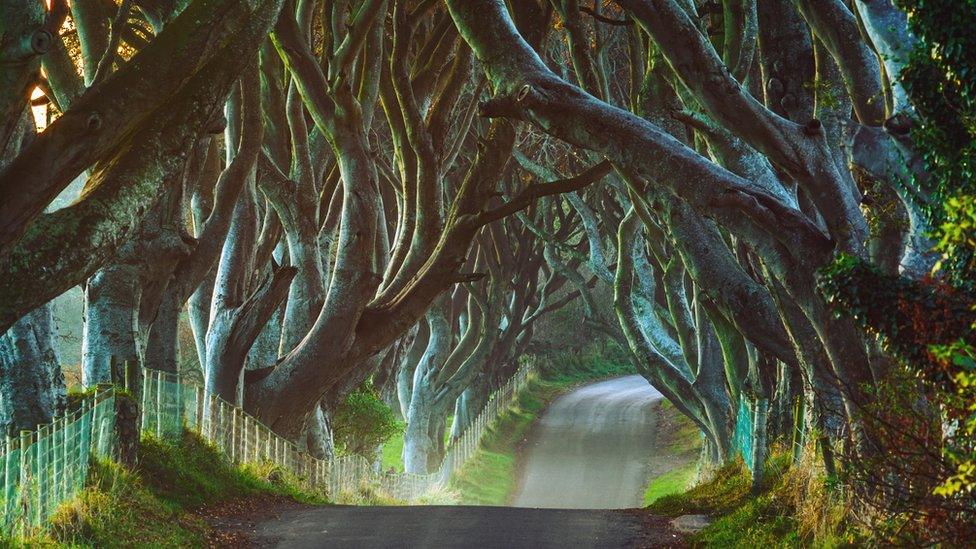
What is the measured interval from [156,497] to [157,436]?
4.18 ft

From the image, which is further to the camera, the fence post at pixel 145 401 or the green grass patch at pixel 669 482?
the green grass patch at pixel 669 482

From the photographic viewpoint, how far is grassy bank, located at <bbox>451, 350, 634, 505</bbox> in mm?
29516

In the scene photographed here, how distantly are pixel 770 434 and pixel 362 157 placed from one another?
6.67 metres

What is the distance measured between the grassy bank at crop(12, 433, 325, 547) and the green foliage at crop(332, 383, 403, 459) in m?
8.60

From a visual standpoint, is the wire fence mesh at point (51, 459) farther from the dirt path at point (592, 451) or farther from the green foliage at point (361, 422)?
the dirt path at point (592, 451)

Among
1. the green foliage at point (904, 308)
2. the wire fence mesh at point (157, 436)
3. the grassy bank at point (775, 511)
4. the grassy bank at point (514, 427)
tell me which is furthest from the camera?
the grassy bank at point (514, 427)

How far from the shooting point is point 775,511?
1083 centimetres

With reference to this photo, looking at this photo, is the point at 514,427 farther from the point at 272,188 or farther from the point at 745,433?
the point at 745,433

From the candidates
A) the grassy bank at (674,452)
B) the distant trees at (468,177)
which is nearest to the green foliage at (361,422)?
the distant trees at (468,177)

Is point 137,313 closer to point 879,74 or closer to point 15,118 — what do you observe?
point 15,118

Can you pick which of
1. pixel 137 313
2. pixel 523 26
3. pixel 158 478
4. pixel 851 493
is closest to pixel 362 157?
pixel 523 26

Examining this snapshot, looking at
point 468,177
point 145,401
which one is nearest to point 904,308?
point 145,401

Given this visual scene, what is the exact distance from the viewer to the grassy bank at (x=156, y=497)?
9805mm

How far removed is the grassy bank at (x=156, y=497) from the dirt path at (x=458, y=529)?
783 millimetres
